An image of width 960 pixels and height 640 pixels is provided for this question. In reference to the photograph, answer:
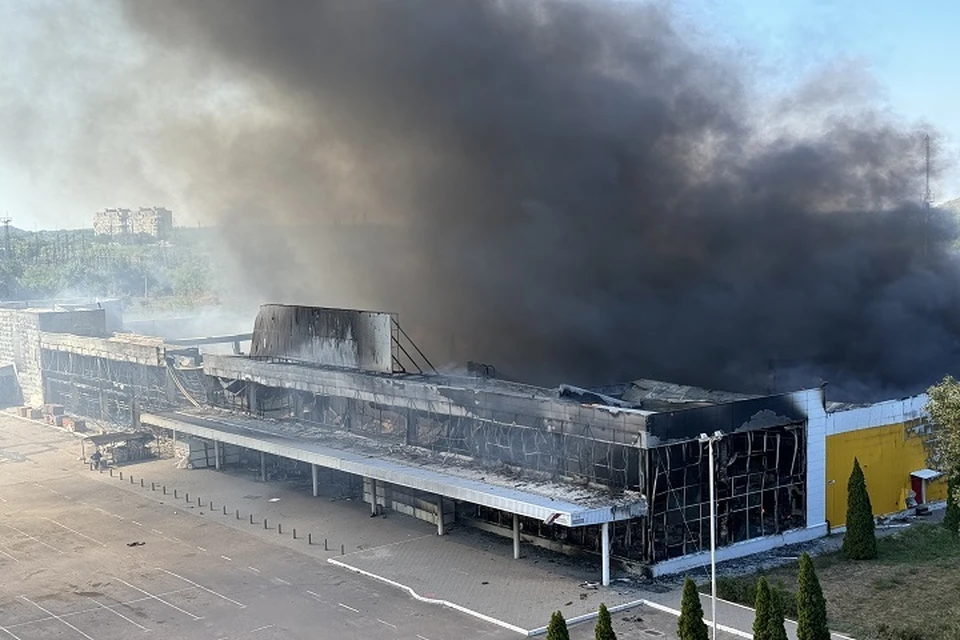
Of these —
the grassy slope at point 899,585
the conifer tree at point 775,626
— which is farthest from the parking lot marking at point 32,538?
the conifer tree at point 775,626

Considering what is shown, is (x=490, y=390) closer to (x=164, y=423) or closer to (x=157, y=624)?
(x=157, y=624)

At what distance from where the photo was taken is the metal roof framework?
2816cm

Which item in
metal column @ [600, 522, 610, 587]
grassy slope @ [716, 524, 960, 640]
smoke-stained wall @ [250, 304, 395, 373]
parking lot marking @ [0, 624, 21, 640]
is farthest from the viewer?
smoke-stained wall @ [250, 304, 395, 373]

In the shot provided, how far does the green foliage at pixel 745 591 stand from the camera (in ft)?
84.5

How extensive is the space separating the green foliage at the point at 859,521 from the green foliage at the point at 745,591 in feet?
11.3

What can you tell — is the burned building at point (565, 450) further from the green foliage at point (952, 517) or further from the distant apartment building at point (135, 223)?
the distant apartment building at point (135, 223)

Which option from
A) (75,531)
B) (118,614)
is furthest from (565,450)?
(75,531)

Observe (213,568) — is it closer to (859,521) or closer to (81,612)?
(81,612)

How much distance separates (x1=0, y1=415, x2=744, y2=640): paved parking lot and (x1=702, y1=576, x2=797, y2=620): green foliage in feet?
6.93

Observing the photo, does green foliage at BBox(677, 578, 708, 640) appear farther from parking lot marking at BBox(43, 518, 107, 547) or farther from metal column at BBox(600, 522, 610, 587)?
parking lot marking at BBox(43, 518, 107, 547)

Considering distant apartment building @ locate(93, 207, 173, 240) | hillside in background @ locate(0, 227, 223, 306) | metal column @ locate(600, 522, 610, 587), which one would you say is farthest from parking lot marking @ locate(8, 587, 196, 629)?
distant apartment building @ locate(93, 207, 173, 240)

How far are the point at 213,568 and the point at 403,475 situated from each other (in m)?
5.87

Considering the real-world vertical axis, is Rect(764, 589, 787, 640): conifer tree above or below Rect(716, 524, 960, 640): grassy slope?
above

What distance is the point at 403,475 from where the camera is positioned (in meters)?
33.1
